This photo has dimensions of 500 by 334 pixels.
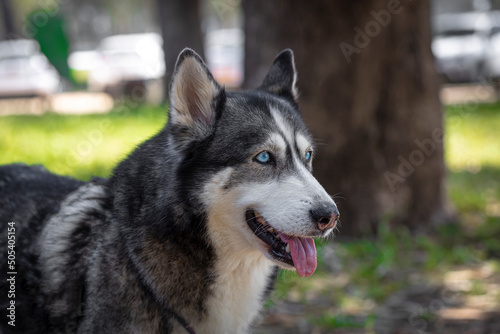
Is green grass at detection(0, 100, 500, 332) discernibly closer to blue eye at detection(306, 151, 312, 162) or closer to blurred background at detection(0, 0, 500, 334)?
blurred background at detection(0, 0, 500, 334)

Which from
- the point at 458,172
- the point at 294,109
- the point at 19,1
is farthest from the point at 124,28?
the point at 294,109

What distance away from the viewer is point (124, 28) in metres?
76.0

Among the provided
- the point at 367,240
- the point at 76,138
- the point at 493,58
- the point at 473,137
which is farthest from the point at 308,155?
the point at 493,58

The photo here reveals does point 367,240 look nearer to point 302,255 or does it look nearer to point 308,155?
point 308,155

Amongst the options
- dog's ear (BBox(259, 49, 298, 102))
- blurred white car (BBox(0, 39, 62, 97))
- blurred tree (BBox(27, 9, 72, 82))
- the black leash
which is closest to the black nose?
the black leash

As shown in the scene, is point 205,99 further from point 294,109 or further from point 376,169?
point 376,169

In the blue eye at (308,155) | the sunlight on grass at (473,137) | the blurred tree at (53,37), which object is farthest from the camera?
the blurred tree at (53,37)

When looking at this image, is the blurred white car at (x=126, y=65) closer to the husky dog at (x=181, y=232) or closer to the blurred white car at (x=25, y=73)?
the blurred white car at (x=25, y=73)

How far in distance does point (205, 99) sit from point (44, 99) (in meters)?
19.7

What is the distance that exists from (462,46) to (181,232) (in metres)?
21.3

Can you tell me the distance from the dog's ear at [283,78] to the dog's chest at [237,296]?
1.14 meters

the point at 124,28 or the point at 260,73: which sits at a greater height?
the point at 260,73

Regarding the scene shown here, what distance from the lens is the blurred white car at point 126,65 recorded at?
22.6 m

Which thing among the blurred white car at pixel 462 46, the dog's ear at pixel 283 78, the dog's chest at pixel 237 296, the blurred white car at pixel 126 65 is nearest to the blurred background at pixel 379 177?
the dog's ear at pixel 283 78
